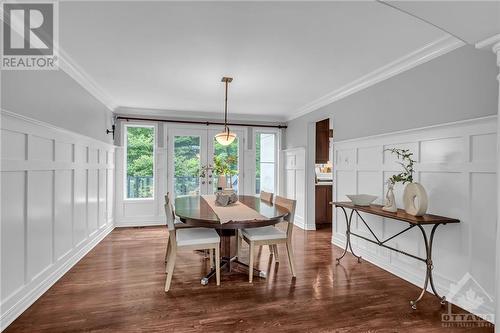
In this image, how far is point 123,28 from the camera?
2.37m

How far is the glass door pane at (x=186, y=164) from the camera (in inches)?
233

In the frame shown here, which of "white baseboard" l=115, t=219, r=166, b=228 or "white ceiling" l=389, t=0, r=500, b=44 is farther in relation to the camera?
"white baseboard" l=115, t=219, r=166, b=228

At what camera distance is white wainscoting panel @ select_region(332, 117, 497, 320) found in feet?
7.40

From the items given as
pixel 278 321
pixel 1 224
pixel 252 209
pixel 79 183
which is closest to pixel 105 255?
pixel 79 183

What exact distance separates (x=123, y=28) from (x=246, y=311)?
2.61 metres

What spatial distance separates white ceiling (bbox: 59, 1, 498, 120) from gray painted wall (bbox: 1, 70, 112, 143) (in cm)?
32

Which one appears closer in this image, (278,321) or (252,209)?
(278,321)

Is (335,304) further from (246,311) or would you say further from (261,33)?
(261,33)

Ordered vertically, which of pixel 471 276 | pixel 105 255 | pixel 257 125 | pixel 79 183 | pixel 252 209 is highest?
pixel 257 125

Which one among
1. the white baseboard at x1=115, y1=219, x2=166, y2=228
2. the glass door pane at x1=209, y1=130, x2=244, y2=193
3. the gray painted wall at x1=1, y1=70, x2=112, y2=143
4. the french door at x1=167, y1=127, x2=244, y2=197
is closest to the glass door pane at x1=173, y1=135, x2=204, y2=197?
the french door at x1=167, y1=127, x2=244, y2=197

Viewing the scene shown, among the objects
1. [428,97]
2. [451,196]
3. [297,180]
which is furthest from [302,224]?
[428,97]

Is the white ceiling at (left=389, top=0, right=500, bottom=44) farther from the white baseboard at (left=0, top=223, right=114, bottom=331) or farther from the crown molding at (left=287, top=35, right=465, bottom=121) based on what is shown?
the white baseboard at (left=0, top=223, right=114, bottom=331)

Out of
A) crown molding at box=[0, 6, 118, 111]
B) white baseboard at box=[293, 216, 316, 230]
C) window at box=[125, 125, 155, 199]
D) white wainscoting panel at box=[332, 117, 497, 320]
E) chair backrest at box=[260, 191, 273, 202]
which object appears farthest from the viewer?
window at box=[125, 125, 155, 199]

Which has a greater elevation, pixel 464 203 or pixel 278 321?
pixel 464 203
